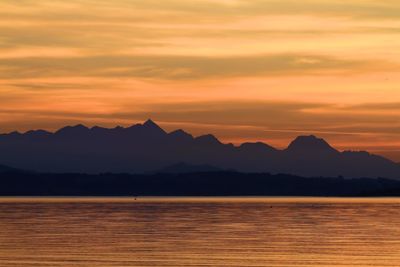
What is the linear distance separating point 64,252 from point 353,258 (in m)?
25.3

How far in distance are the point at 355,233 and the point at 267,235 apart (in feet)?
40.9

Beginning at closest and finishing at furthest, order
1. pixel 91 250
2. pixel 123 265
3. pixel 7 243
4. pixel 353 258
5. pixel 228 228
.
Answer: pixel 123 265
pixel 353 258
pixel 91 250
pixel 7 243
pixel 228 228

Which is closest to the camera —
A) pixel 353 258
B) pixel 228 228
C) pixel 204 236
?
pixel 353 258

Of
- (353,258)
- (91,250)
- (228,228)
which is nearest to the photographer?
(353,258)

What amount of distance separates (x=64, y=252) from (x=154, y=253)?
795 centimetres

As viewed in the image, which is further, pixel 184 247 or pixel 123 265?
pixel 184 247

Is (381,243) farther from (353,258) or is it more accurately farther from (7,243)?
(7,243)

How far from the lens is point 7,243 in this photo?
337 feet

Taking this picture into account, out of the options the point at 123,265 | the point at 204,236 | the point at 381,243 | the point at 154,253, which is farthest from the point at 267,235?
the point at 123,265

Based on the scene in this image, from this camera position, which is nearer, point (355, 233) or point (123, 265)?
point (123, 265)

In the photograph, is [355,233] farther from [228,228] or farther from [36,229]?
[36,229]

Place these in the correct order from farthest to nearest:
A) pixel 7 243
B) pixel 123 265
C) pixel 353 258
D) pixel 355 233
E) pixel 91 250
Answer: pixel 355 233, pixel 7 243, pixel 91 250, pixel 353 258, pixel 123 265

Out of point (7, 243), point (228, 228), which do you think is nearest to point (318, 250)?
point (7, 243)

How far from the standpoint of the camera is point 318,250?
94750 millimetres
